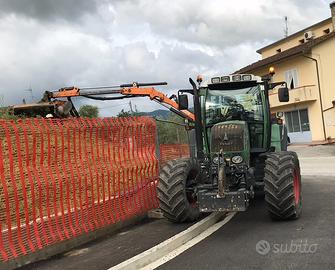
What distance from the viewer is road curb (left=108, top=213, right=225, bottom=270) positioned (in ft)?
20.3

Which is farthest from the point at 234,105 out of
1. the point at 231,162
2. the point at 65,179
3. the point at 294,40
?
the point at 294,40

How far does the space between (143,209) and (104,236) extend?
1.74 m

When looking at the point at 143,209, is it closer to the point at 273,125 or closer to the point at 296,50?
the point at 273,125

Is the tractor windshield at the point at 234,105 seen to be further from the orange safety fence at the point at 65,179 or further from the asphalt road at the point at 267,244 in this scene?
the asphalt road at the point at 267,244

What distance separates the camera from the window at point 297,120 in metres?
38.6

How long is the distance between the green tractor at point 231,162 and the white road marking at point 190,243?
44 cm

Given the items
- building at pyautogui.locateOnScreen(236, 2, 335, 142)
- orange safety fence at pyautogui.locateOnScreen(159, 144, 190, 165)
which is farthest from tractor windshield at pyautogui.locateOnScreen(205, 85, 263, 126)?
building at pyautogui.locateOnScreen(236, 2, 335, 142)

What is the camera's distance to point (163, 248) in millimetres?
6902

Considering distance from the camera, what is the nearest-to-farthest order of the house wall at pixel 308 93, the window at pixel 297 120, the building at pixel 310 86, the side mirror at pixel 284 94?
the side mirror at pixel 284 94
the building at pixel 310 86
the house wall at pixel 308 93
the window at pixel 297 120

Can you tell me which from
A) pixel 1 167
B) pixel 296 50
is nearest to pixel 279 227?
pixel 1 167

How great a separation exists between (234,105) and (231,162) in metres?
1.54

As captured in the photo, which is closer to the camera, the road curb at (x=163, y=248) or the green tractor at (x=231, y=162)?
the road curb at (x=163, y=248)

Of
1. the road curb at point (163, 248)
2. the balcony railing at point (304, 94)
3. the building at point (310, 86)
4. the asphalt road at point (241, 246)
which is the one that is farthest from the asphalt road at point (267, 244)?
the balcony railing at point (304, 94)

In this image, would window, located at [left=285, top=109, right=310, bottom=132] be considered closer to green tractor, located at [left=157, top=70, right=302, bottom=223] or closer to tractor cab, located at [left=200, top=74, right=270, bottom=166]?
green tractor, located at [left=157, top=70, right=302, bottom=223]
